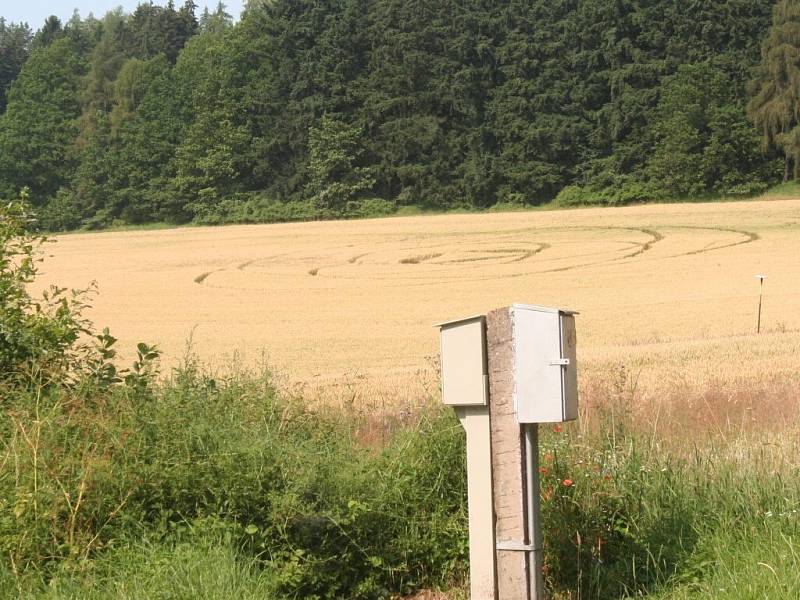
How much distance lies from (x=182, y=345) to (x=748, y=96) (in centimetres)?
3753

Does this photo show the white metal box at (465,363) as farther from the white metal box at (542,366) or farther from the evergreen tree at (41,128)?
the evergreen tree at (41,128)

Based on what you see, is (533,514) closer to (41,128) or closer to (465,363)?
(465,363)

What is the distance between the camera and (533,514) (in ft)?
15.1

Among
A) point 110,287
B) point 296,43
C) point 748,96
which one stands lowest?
point 110,287

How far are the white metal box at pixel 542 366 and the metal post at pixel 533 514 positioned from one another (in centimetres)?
12

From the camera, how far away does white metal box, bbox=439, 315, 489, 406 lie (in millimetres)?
4672

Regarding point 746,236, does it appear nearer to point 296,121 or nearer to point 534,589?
point 296,121

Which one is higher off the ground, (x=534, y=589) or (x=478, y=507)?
(x=478, y=507)

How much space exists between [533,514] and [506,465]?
0.23m

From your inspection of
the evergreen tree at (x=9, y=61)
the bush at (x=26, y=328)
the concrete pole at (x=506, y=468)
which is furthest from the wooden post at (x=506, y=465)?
the evergreen tree at (x=9, y=61)

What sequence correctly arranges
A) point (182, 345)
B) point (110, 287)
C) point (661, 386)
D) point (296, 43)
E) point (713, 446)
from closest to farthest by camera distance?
point (713, 446) → point (661, 386) → point (182, 345) → point (110, 287) → point (296, 43)

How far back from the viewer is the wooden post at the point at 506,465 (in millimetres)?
4555

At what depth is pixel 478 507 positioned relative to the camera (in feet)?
15.4

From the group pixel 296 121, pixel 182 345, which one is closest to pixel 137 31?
pixel 296 121
